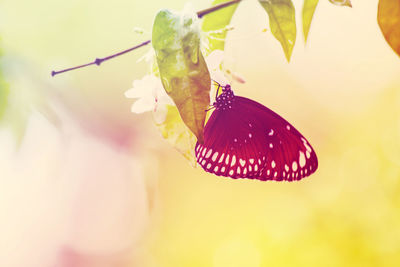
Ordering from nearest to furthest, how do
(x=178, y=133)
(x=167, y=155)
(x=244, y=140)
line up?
(x=178, y=133) < (x=244, y=140) < (x=167, y=155)

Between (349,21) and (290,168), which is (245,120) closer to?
(290,168)

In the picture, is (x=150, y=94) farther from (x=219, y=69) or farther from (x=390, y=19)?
(x=390, y=19)

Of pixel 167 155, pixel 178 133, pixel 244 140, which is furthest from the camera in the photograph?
pixel 167 155

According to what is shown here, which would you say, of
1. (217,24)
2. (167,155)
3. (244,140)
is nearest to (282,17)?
(217,24)

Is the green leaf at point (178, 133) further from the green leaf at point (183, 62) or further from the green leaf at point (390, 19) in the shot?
the green leaf at point (390, 19)

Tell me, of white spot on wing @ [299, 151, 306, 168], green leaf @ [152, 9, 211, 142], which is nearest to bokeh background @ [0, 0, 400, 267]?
white spot on wing @ [299, 151, 306, 168]

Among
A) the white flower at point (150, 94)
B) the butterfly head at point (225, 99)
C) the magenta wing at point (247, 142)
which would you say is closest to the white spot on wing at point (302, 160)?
the magenta wing at point (247, 142)

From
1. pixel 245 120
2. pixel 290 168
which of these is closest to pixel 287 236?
pixel 290 168
